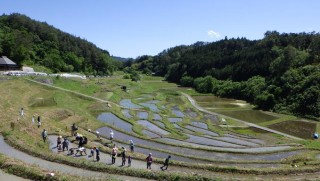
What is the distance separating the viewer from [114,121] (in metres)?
69.4

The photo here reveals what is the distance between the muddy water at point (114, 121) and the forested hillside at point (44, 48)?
6009 cm

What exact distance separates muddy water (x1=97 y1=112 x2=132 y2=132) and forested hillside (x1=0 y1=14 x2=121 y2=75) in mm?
60092

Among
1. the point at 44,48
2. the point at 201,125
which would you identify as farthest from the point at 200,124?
the point at 44,48

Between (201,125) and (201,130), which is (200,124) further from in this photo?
(201,130)

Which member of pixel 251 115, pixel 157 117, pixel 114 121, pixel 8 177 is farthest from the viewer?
pixel 251 115

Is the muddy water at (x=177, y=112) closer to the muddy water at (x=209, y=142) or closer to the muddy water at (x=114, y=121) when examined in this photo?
the muddy water at (x=114, y=121)

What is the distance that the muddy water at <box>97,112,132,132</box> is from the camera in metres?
64.3

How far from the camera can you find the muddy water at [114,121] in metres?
64.3

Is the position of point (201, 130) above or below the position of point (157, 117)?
below

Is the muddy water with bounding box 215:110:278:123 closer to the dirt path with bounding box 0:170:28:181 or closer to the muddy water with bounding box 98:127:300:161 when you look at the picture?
Result: the muddy water with bounding box 98:127:300:161

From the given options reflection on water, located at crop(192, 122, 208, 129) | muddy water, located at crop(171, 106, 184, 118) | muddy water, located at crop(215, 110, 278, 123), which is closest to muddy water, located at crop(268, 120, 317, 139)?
muddy water, located at crop(215, 110, 278, 123)

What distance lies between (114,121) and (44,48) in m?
96.9

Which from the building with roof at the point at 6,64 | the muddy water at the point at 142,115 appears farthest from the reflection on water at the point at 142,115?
the building with roof at the point at 6,64

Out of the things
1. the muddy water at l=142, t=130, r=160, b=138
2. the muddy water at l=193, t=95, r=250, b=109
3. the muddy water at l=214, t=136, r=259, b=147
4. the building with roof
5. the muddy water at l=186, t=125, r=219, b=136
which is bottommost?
the muddy water at l=214, t=136, r=259, b=147
